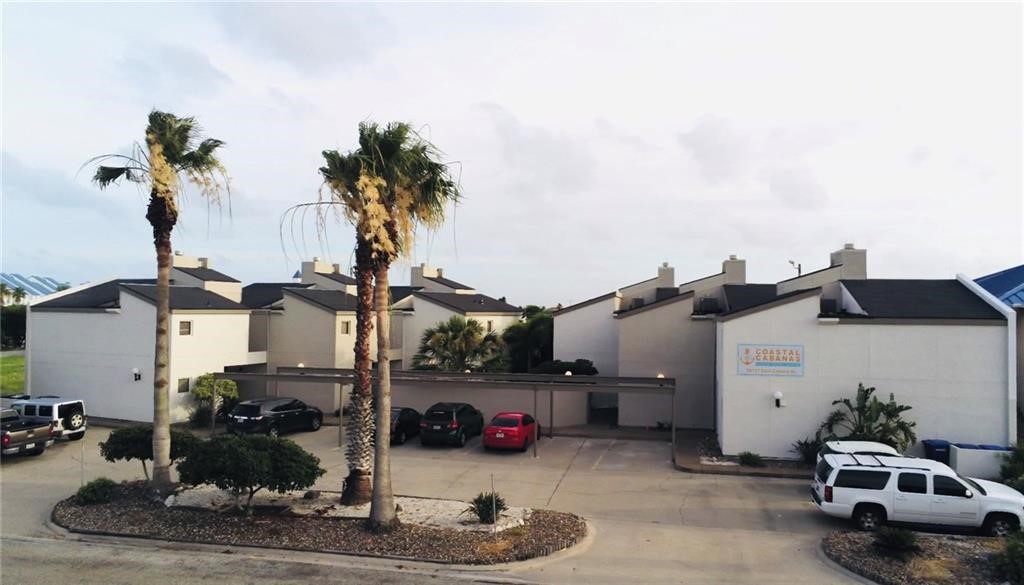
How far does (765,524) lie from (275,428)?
17626 mm

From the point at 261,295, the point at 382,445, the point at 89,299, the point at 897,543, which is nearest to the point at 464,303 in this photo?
the point at 261,295

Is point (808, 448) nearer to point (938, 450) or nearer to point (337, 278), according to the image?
point (938, 450)

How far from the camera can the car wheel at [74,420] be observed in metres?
22.8

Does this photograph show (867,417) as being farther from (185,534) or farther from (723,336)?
(185,534)

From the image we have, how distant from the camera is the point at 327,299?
3284 cm

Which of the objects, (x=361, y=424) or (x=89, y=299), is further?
(x=89, y=299)

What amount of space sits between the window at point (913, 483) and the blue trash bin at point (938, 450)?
20.1ft

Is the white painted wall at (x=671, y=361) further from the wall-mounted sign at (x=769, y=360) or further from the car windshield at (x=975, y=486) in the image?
the car windshield at (x=975, y=486)

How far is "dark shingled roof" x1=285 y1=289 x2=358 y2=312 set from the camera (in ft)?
102

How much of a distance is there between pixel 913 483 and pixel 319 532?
12322 millimetres

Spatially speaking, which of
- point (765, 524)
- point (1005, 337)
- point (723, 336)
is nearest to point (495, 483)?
point (765, 524)

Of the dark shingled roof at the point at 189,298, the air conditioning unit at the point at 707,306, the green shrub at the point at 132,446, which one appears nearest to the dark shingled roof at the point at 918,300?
the air conditioning unit at the point at 707,306

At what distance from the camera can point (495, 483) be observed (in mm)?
17969

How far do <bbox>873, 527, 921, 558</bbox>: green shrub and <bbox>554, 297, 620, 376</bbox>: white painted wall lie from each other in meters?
20.6
